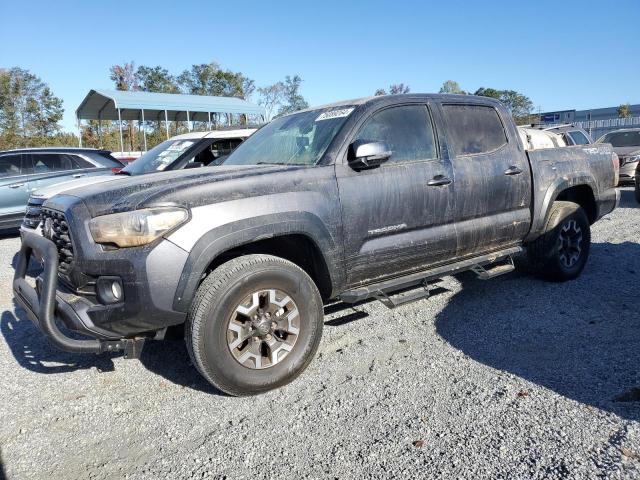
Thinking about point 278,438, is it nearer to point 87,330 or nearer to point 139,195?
point 87,330

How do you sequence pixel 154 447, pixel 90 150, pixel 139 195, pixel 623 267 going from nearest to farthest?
1. pixel 154 447
2. pixel 139 195
3. pixel 623 267
4. pixel 90 150

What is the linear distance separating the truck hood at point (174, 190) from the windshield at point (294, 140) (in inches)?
18.7

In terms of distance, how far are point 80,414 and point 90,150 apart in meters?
7.94

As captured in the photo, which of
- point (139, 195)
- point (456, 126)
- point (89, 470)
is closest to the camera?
point (89, 470)

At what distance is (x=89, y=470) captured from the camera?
2418 millimetres

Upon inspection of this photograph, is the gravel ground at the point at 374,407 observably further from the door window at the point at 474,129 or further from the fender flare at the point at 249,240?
the door window at the point at 474,129

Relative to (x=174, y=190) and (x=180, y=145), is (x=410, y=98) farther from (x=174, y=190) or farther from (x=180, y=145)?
(x=180, y=145)

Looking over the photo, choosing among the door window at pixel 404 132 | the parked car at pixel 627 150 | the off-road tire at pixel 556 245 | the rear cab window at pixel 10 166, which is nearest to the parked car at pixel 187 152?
the rear cab window at pixel 10 166

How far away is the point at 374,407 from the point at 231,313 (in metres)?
1.02

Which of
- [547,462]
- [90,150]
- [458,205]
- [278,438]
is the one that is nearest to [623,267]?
[458,205]

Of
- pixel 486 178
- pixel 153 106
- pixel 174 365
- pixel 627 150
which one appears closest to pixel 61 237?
pixel 174 365

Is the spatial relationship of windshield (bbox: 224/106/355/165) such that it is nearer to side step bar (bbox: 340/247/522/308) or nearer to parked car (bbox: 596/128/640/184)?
side step bar (bbox: 340/247/522/308)

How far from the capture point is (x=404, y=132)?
3.91m

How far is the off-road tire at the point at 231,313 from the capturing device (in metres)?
2.80
